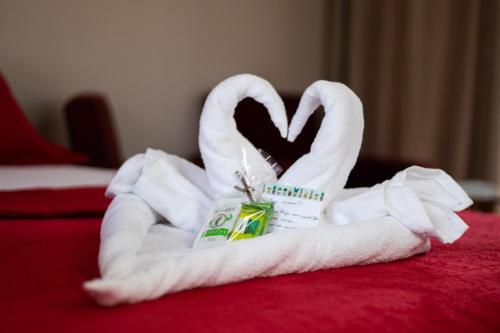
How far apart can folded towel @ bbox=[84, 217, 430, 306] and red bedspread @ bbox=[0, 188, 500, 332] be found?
14 mm

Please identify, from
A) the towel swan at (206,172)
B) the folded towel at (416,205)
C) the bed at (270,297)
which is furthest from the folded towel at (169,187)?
the folded towel at (416,205)

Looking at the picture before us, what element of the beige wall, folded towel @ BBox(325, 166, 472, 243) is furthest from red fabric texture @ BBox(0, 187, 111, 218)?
the beige wall

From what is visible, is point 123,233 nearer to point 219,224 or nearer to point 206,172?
point 219,224

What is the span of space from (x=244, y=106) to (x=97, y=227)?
2.16 metres

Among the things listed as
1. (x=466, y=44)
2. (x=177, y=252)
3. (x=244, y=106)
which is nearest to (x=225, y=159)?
(x=177, y=252)

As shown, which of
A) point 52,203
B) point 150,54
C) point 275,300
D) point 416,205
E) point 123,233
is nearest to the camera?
point 275,300

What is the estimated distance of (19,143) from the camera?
88.8 inches

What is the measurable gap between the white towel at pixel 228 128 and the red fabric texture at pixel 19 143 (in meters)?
1.35

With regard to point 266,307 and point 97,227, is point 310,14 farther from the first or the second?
point 266,307

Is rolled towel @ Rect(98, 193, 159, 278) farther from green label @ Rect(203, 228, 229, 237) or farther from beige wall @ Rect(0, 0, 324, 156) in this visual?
beige wall @ Rect(0, 0, 324, 156)

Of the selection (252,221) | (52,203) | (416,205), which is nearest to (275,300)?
(252,221)

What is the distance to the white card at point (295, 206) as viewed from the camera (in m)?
0.96

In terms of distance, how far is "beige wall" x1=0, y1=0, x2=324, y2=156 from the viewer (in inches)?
107

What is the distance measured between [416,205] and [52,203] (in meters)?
0.80
